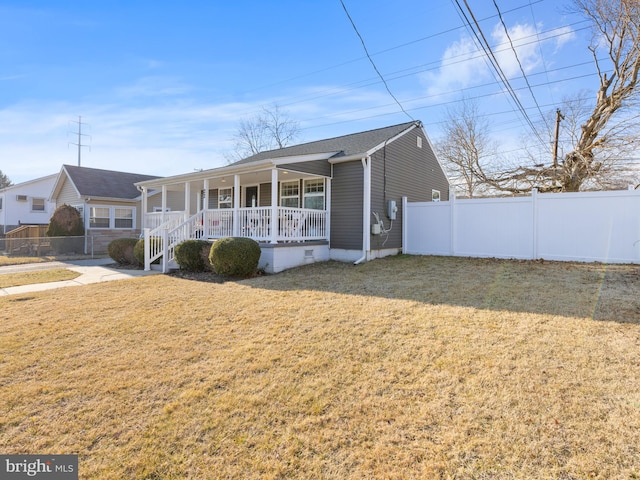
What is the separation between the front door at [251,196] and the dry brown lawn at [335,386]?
8.59 metres

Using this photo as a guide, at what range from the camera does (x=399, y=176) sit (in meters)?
12.0

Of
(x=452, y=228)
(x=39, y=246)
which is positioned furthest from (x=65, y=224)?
(x=452, y=228)

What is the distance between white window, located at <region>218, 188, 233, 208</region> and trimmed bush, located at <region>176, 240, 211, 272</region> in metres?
5.51

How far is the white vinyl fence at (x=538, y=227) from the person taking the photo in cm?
808

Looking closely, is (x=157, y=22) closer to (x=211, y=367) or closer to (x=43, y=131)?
(x=211, y=367)

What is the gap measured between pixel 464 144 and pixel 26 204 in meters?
30.3

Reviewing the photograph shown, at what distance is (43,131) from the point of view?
15.8m

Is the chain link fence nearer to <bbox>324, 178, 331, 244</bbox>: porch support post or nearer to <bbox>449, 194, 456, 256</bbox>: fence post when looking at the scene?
<bbox>324, 178, 331, 244</bbox>: porch support post

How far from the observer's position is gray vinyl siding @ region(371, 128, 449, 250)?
10.8 meters

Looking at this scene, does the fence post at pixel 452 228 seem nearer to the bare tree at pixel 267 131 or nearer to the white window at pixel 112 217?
the white window at pixel 112 217

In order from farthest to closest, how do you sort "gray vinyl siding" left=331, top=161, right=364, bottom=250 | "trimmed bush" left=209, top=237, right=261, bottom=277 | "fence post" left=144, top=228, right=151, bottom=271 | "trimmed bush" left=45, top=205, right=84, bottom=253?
"trimmed bush" left=45, top=205, right=84, bottom=253, "gray vinyl siding" left=331, top=161, right=364, bottom=250, "fence post" left=144, top=228, right=151, bottom=271, "trimmed bush" left=209, top=237, right=261, bottom=277

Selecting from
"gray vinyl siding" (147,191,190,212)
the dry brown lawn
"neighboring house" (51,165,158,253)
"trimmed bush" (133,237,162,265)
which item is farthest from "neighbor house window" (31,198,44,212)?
the dry brown lawn

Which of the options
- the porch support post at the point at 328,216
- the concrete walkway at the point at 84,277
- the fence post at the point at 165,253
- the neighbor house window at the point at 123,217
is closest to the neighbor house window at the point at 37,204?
the neighbor house window at the point at 123,217

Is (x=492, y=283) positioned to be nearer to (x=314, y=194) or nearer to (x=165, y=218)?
(x=314, y=194)
